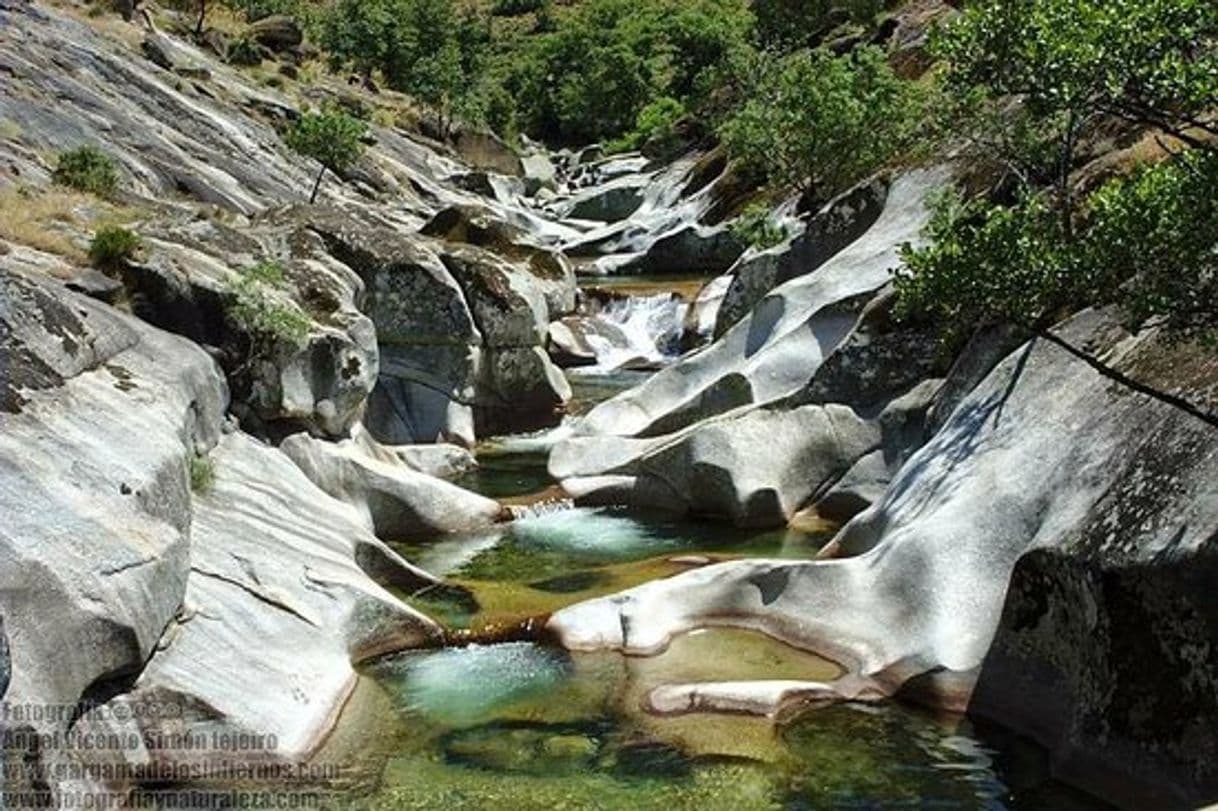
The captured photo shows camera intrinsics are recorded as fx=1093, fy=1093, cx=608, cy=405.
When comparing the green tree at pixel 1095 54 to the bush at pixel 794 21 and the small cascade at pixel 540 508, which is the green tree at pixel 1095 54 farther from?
the bush at pixel 794 21

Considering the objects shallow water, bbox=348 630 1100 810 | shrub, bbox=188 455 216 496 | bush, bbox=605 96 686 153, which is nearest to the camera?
shallow water, bbox=348 630 1100 810

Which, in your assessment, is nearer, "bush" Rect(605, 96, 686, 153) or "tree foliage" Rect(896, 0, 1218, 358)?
"tree foliage" Rect(896, 0, 1218, 358)

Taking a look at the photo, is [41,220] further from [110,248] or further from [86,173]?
[86,173]

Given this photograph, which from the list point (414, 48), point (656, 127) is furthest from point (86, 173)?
point (414, 48)

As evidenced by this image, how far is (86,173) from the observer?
30281 mm

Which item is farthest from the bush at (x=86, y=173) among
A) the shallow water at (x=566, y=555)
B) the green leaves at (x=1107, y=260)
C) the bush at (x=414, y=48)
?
the bush at (x=414, y=48)

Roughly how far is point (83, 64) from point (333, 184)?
42.6 feet

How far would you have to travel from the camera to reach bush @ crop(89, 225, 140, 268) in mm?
21812

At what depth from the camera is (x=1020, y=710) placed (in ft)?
47.9

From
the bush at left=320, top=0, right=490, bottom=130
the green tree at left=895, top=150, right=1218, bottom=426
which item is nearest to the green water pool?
the green tree at left=895, top=150, right=1218, bottom=426

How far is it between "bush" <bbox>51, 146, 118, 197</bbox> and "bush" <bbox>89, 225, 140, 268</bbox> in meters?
9.14

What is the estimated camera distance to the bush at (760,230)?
39500 millimetres

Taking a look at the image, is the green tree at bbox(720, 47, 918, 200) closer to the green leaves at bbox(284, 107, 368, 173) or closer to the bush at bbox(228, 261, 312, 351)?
the green leaves at bbox(284, 107, 368, 173)

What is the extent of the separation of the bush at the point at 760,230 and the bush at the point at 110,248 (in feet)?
75.2
